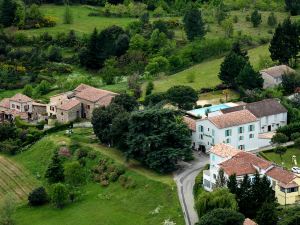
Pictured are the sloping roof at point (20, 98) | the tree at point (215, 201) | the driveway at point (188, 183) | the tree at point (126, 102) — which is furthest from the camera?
the sloping roof at point (20, 98)

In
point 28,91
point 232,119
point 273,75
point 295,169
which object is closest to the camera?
point 295,169

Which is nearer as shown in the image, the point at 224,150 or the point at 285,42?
the point at 224,150

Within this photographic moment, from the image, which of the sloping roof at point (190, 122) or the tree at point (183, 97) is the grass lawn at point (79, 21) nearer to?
the tree at point (183, 97)

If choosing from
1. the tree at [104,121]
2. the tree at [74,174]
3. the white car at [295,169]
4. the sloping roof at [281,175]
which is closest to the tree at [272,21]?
the tree at [104,121]

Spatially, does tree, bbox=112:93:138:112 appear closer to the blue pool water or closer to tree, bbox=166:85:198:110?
tree, bbox=166:85:198:110

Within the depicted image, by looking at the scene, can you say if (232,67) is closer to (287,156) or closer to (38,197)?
(287,156)

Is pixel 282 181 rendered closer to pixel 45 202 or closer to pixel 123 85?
pixel 45 202

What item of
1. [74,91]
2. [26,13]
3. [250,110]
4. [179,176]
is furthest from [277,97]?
[26,13]

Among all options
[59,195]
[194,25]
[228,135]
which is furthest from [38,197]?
[194,25]
